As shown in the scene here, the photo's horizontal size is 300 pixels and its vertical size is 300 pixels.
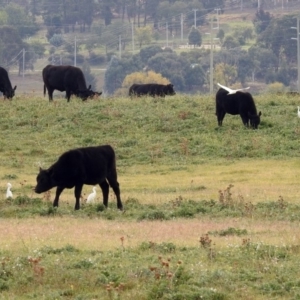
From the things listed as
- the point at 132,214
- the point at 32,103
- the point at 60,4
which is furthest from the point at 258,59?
the point at 132,214

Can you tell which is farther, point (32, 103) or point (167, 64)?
point (167, 64)

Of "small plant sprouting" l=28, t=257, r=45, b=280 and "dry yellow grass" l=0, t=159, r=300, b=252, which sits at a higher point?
"small plant sprouting" l=28, t=257, r=45, b=280

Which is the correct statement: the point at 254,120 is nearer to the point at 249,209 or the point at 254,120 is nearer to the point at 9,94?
the point at 9,94

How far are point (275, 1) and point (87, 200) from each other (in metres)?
153

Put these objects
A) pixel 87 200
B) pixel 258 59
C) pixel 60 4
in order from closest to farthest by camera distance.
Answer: pixel 87 200 → pixel 258 59 → pixel 60 4

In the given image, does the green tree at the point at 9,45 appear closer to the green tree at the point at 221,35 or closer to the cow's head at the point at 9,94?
the green tree at the point at 221,35

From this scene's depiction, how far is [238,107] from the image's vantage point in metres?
33.9

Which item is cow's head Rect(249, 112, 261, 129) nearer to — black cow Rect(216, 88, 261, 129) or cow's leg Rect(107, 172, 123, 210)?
black cow Rect(216, 88, 261, 129)

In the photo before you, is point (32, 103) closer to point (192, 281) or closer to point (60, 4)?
point (192, 281)

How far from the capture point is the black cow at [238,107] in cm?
3366

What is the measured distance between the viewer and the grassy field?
12.8 metres

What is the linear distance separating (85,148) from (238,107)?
13819mm

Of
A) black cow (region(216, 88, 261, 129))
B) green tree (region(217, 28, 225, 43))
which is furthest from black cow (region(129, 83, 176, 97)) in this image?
green tree (region(217, 28, 225, 43))

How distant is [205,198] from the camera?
23.1m
